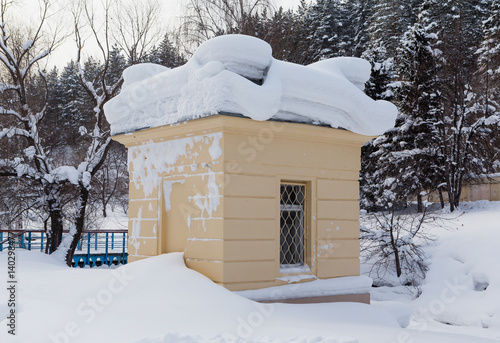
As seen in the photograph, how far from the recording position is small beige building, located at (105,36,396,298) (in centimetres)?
704

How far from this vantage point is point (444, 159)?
21.8 meters

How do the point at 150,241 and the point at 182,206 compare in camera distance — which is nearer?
the point at 182,206

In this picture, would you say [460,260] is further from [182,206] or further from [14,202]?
[14,202]

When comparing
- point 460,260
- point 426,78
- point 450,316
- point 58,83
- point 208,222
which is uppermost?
point 58,83

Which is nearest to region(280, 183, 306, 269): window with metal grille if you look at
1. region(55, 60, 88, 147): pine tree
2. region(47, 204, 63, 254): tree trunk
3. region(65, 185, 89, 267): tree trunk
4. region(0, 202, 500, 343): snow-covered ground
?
region(0, 202, 500, 343): snow-covered ground

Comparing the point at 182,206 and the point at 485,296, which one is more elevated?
the point at 182,206

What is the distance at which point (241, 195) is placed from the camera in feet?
23.6

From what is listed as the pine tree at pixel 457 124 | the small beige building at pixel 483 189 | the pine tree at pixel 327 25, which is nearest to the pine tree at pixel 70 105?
the pine tree at pixel 327 25

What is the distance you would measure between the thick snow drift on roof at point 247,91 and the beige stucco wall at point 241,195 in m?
0.19

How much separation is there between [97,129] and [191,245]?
1217cm

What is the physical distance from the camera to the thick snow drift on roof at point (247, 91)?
6852 mm

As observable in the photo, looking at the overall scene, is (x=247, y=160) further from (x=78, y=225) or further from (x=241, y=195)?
(x=78, y=225)

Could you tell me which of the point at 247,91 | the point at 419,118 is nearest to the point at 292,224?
the point at 247,91

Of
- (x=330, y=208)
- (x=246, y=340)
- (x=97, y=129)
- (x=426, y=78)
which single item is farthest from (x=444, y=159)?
(x=246, y=340)
